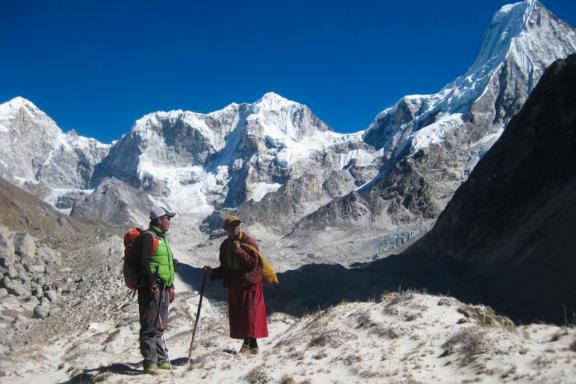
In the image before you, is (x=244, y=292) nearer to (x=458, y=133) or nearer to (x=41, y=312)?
(x=41, y=312)

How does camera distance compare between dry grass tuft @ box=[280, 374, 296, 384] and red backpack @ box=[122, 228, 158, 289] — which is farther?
red backpack @ box=[122, 228, 158, 289]

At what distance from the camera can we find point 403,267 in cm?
5847

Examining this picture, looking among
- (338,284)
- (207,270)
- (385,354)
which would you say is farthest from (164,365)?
(338,284)

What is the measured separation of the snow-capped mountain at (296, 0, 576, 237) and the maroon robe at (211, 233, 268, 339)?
120 m

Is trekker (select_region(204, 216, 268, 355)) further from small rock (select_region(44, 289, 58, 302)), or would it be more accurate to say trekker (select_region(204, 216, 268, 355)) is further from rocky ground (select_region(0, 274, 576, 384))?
small rock (select_region(44, 289, 58, 302))

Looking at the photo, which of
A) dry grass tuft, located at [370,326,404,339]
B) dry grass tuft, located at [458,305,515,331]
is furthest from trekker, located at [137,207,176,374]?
dry grass tuft, located at [458,305,515,331]

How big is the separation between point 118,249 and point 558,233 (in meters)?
26.7

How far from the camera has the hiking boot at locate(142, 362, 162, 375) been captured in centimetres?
790

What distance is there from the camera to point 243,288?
27.8ft

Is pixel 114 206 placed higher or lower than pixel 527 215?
higher

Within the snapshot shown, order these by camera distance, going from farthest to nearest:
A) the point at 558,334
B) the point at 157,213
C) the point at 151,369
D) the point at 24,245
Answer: the point at 24,245
the point at 157,213
the point at 151,369
the point at 558,334

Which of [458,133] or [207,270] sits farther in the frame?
[458,133]

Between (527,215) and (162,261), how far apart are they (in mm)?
48427

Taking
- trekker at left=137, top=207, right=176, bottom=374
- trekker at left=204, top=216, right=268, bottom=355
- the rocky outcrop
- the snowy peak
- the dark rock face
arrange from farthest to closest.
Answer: the snowy peak
the rocky outcrop
the dark rock face
trekker at left=204, top=216, right=268, bottom=355
trekker at left=137, top=207, right=176, bottom=374
